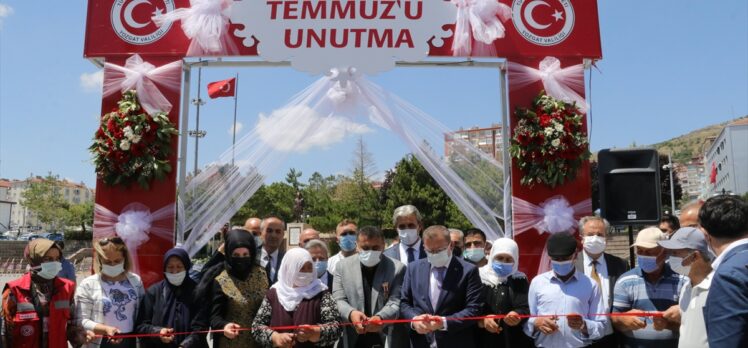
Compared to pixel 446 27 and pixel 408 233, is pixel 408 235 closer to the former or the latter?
pixel 408 233

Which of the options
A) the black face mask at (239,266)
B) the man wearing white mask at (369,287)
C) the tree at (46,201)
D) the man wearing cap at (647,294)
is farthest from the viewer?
the tree at (46,201)

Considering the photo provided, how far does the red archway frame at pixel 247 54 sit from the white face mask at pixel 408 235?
5.35 feet

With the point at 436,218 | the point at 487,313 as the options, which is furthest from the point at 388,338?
the point at 436,218

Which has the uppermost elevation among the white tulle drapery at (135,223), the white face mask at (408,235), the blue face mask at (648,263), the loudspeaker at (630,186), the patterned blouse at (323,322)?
the loudspeaker at (630,186)

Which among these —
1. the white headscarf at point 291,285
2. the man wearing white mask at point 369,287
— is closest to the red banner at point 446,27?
the man wearing white mask at point 369,287

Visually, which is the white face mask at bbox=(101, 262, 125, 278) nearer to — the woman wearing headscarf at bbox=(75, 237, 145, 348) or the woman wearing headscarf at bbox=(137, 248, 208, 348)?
the woman wearing headscarf at bbox=(75, 237, 145, 348)

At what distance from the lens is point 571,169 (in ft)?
19.1

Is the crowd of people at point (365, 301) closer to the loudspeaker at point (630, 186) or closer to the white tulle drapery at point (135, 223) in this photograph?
the loudspeaker at point (630, 186)

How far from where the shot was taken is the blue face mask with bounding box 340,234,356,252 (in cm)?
502

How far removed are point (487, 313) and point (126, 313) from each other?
2.55 metres

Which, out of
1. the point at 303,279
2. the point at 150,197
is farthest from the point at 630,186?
the point at 150,197

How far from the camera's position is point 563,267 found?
12.0 ft

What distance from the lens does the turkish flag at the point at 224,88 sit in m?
16.3

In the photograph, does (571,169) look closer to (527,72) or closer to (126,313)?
(527,72)
